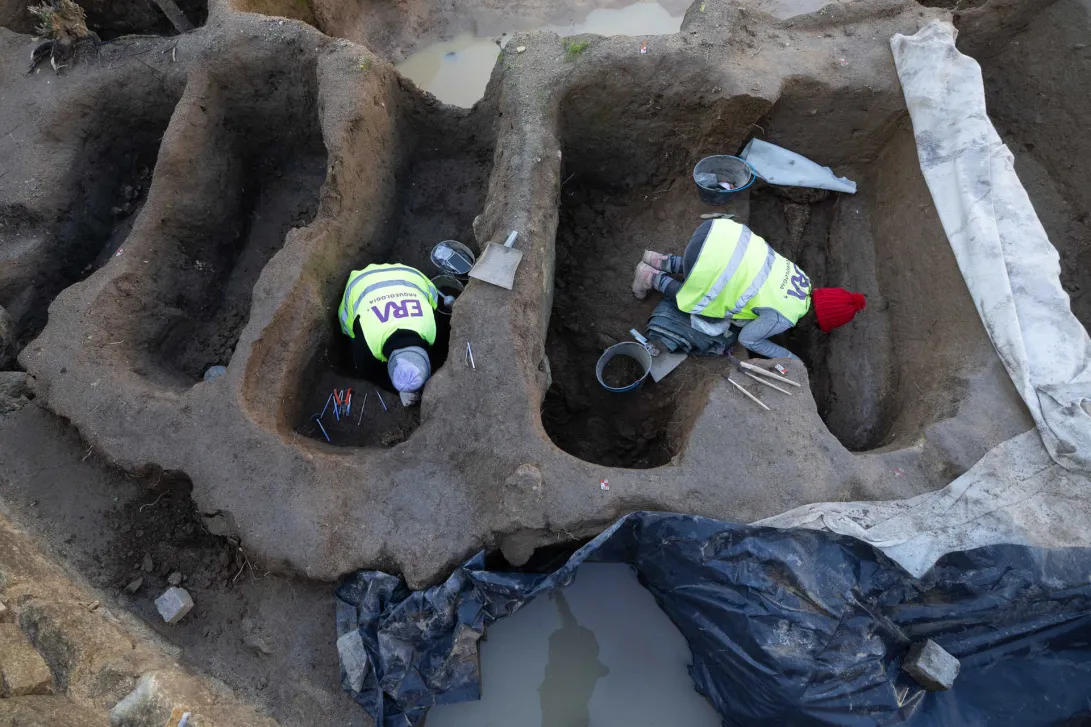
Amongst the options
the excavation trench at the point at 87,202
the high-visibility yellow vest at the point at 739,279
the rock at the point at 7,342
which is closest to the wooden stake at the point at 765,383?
the high-visibility yellow vest at the point at 739,279

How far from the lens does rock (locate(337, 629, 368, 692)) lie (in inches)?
119

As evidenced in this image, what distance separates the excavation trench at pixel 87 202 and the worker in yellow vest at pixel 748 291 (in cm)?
381

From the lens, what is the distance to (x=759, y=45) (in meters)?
4.16

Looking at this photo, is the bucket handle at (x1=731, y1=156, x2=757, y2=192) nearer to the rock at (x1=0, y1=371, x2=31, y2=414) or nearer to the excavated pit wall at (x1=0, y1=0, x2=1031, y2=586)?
the excavated pit wall at (x1=0, y1=0, x2=1031, y2=586)

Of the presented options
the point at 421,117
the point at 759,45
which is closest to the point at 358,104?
the point at 421,117

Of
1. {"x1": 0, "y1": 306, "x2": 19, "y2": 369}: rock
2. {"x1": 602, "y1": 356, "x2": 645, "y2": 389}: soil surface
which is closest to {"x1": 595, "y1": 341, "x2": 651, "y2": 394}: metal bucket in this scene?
{"x1": 602, "y1": 356, "x2": 645, "y2": 389}: soil surface

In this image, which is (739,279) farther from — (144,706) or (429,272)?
(144,706)

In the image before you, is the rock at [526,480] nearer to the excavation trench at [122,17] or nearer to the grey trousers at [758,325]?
the grey trousers at [758,325]

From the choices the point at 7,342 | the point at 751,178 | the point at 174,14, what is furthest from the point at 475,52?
the point at 7,342

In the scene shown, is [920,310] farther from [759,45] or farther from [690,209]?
[759,45]

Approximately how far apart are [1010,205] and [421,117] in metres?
3.86

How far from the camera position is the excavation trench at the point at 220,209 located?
13.1ft

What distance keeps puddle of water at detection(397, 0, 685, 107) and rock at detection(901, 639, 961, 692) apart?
18.1 feet

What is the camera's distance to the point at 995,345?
338cm
